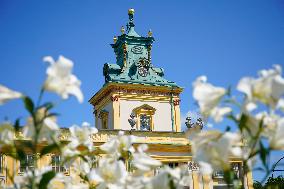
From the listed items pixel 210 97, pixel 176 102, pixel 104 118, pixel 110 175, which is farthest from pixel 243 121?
pixel 104 118

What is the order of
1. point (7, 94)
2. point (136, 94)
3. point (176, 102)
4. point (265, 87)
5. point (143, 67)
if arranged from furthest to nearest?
point (143, 67)
point (176, 102)
point (136, 94)
point (7, 94)
point (265, 87)

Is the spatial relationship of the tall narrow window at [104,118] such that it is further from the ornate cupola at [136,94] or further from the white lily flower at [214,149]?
the white lily flower at [214,149]

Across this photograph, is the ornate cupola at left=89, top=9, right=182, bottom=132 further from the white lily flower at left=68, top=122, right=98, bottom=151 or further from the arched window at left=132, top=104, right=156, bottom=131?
the white lily flower at left=68, top=122, right=98, bottom=151

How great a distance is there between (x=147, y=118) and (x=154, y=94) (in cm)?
202

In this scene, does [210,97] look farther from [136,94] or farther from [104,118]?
[104,118]

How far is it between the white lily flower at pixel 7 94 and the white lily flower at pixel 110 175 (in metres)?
0.56

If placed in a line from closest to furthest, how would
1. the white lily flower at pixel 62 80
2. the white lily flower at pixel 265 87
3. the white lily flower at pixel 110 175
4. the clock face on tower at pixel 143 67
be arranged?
the white lily flower at pixel 265 87 → the white lily flower at pixel 62 80 → the white lily flower at pixel 110 175 → the clock face on tower at pixel 143 67

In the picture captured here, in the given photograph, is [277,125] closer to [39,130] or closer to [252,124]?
[252,124]

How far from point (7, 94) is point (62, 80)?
24 cm

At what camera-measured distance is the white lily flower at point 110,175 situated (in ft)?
7.05

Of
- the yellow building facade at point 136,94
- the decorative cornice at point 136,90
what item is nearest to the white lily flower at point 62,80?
the yellow building facade at point 136,94

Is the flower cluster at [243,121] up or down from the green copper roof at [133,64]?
down

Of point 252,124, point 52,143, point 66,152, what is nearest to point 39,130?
point 52,143

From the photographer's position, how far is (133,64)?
3559cm
